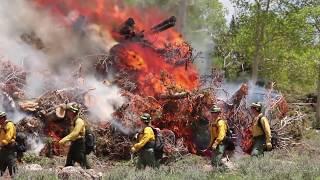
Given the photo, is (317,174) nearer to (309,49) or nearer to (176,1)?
(176,1)

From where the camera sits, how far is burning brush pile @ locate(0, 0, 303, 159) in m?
15.2

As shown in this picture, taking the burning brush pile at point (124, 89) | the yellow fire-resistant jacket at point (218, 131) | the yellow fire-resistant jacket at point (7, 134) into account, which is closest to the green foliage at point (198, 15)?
the burning brush pile at point (124, 89)

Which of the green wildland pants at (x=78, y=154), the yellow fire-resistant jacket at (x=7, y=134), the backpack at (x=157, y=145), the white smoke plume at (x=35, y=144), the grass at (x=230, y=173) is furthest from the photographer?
the white smoke plume at (x=35, y=144)

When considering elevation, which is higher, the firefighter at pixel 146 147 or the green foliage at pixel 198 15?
the green foliage at pixel 198 15

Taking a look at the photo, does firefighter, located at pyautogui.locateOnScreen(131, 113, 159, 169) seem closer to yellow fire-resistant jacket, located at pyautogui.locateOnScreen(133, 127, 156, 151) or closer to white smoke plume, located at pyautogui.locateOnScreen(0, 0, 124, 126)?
yellow fire-resistant jacket, located at pyautogui.locateOnScreen(133, 127, 156, 151)

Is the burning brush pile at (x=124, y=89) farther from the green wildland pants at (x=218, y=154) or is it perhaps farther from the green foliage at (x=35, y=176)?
the green foliage at (x=35, y=176)

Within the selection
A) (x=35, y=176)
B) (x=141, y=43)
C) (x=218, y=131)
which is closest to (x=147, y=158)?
(x=218, y=131)

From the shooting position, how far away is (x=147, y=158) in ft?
36.3

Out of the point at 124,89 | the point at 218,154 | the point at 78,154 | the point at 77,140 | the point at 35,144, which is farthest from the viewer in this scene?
the point at 124,89

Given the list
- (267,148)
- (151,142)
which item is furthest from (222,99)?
(151,142)

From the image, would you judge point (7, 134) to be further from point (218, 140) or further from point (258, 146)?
point (258, 146)

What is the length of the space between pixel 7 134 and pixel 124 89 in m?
6.39

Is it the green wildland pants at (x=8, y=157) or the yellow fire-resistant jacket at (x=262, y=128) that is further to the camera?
the yellow fire-resistant jacket at (x=262, y=128)

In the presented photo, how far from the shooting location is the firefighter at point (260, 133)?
11898 millimetres
